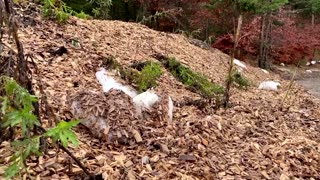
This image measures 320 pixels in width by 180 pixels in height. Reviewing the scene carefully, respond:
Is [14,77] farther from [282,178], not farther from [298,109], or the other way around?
[298,109]

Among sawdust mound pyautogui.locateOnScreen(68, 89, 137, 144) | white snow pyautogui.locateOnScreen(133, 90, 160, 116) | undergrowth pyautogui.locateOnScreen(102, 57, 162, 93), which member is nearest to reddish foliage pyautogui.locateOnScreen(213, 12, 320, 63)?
undergrowth pyautogui.locateOnScreen(102, 57, 162, 93)

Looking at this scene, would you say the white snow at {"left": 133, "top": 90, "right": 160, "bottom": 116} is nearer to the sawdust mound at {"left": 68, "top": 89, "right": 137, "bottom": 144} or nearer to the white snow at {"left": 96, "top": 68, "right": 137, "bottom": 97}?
the sawdust mound at {"left": 68, "top": 89, "right": 137, "bottom": 144}

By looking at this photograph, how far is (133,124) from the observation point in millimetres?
2957

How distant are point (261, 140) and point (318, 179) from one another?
608 mm

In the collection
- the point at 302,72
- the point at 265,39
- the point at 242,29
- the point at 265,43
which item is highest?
the point at 242,29

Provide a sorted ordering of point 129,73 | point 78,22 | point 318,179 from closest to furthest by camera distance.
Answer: point 318,179
point 129,73
point 78,22

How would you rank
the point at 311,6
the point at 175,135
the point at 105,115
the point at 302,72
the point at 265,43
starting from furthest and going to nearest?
1. the point at 311,6
2. the point at 302,72
3. the point at 265,43
4. the point at 175,135
5. the point at 105,115

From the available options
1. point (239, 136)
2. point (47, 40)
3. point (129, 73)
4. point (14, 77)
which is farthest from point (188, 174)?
point (47, 40)

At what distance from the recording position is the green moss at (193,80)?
4926 mm

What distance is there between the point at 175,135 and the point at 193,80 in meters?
2.45

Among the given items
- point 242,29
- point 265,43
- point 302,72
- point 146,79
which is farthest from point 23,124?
point 302,72

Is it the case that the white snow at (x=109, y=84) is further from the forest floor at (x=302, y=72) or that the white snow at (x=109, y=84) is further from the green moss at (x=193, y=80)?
the forest floor at (x=302, y=72)

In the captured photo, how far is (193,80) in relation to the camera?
550cm

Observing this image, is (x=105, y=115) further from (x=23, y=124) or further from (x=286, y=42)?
(x=286, y=42)
